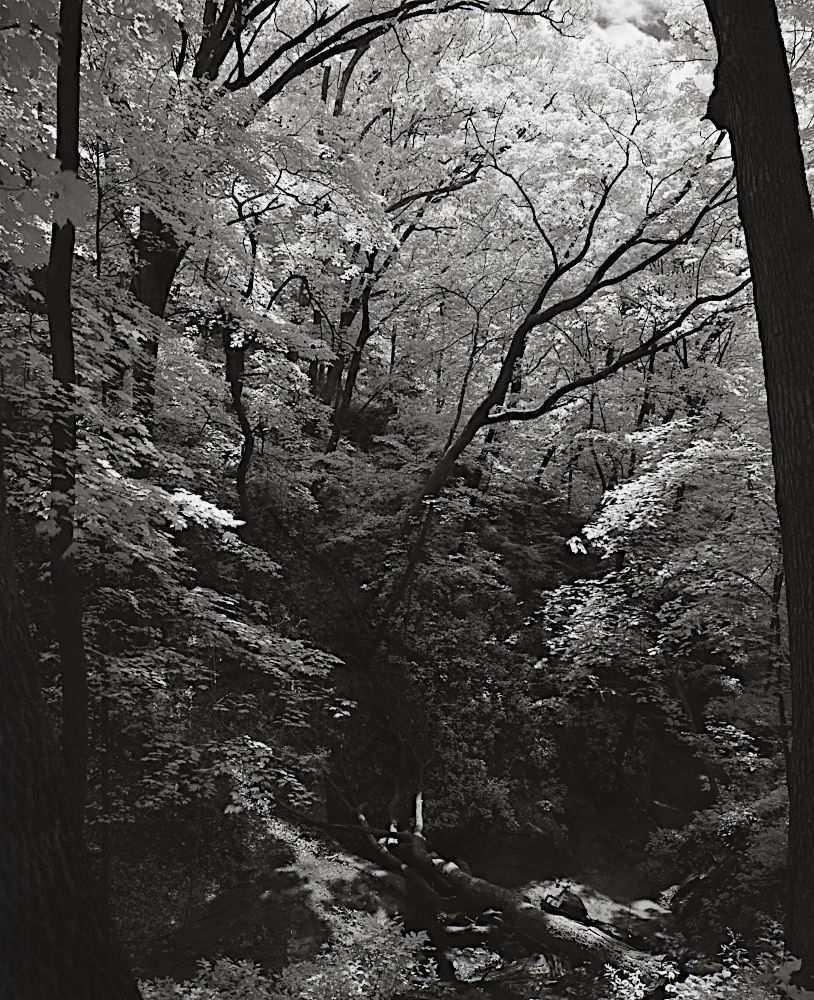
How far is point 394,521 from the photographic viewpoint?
1188 centimetres

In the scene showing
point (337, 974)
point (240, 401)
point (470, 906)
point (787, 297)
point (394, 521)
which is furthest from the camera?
point (394, 521)

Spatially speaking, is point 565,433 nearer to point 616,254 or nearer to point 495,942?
point 616,254

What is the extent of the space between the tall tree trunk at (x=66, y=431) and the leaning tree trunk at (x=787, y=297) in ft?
11.5

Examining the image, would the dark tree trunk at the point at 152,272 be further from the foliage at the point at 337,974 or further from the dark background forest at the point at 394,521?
the foliage at the point at 337,974

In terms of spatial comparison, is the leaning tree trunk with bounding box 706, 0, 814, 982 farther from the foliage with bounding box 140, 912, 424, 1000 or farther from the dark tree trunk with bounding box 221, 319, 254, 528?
the dark tree trunk with bounding box 221, 319, 254, 528

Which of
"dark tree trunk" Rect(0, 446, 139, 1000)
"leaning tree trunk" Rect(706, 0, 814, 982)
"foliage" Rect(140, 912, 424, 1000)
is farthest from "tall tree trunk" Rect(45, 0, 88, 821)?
"leaning tree trunk" Rect(706, 0, 814, 982)

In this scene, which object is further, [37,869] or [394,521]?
[394,521]

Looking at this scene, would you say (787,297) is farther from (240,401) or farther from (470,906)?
(240,401)

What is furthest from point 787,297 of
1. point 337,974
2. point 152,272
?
point 152,272

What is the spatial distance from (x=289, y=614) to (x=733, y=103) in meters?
9.13

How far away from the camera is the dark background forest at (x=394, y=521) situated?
15.7 ft

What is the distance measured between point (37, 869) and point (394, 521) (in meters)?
9.57

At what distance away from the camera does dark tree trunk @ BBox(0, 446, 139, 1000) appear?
2.32m

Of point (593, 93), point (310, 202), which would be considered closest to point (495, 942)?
point (310, 202)
